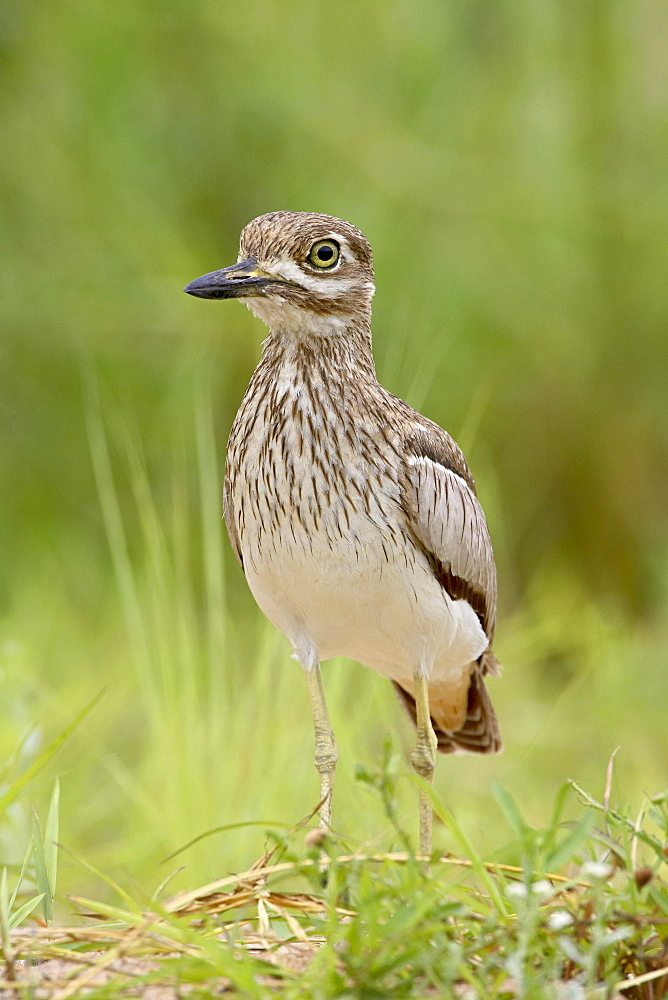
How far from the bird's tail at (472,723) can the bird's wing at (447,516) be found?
31 cm

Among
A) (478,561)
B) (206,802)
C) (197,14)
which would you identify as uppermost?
(197,14)

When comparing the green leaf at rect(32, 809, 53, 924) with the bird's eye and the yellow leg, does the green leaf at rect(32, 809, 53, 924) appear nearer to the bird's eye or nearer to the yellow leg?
the yellow leg

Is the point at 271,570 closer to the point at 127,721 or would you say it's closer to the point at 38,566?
the point at 127,721

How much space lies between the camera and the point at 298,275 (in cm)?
252

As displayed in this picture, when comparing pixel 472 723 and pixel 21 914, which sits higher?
pixel 21 914

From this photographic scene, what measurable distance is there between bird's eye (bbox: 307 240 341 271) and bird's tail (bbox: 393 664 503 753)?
120cm

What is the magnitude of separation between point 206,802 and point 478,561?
0.91m

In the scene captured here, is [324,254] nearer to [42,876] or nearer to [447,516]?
[447,516]

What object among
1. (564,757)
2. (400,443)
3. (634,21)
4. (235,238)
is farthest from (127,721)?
(634,21)

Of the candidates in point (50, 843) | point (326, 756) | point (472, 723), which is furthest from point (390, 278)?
point (50, 843)

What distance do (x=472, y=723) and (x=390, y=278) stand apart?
3.04 m

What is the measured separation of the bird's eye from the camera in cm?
254

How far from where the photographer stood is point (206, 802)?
120 inches

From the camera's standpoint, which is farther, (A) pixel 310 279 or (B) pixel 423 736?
(B) pixel 423 736
